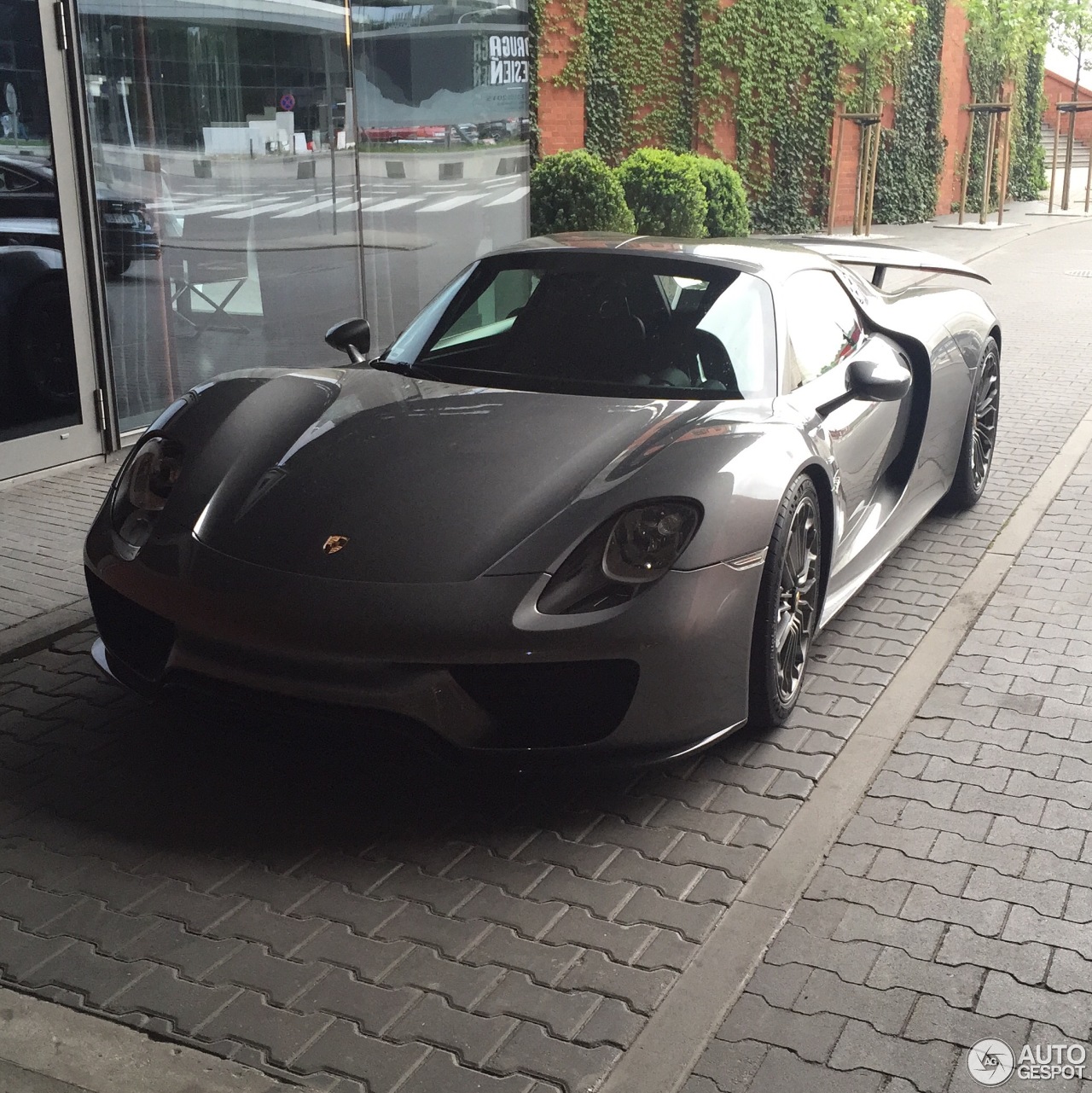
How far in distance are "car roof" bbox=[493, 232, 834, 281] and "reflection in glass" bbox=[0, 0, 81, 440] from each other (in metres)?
2.84

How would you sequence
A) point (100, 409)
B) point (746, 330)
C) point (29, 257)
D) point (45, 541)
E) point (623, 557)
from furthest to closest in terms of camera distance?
point (100, 409), point (29, 257), point (45, 541), point (746, 330), point (623, 557)

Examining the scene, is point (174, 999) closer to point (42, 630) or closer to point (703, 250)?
point (42, 630)

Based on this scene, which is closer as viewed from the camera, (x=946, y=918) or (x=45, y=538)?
(x=946, y=918)

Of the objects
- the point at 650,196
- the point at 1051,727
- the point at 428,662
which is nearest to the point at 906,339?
the point at 1051,727

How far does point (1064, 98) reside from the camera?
47688 mm

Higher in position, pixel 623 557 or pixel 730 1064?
pixel 623 557

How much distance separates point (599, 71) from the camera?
1672cm

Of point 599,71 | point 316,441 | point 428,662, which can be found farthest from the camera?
point 599,71

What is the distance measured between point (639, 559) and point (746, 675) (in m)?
0.50

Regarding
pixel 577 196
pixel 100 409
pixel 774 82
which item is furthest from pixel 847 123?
pixel 100 409

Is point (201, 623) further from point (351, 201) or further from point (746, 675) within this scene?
point (351, 201)

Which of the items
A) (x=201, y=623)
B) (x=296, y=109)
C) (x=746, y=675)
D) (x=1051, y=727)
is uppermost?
(x=296, y=109)

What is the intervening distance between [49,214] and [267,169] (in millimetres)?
1753

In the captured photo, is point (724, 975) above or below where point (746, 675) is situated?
below
